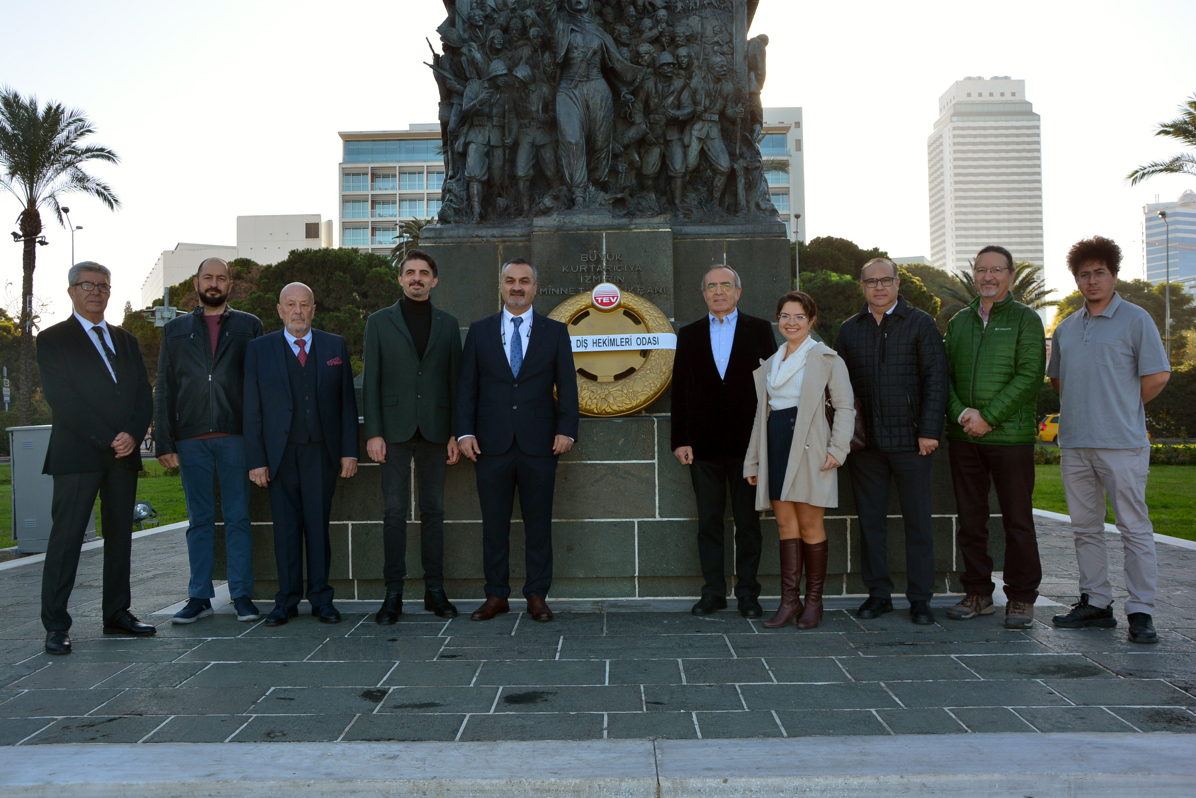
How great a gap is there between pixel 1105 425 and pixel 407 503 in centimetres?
395

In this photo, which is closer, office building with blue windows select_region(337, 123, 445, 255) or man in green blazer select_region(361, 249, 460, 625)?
man in green blazer select_region(361, 249, 460, 625)

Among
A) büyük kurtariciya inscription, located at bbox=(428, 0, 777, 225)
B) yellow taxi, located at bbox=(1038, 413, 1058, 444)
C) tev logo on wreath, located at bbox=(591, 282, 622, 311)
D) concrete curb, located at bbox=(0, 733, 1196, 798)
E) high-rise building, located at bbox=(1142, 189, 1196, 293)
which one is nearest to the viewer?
concrete curb, located at bbox=(0, 733, 1196, 798)

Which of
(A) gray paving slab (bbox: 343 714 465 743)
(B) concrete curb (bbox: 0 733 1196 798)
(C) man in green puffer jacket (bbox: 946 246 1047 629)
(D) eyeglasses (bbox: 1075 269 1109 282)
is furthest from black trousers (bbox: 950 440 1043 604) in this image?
(A) gray paving slab (bbox: 343 714 465 743)

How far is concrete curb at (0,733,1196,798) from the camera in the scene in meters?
2.72

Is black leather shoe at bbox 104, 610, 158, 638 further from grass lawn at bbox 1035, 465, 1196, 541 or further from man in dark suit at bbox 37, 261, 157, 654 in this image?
grass lawn at bbox 1035, 465, 1196, 541

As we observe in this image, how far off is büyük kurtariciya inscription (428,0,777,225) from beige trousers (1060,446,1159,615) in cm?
374

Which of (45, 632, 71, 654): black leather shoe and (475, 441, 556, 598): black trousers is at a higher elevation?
(475, 441, 556, 598): black trousers

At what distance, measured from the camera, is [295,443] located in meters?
5.12

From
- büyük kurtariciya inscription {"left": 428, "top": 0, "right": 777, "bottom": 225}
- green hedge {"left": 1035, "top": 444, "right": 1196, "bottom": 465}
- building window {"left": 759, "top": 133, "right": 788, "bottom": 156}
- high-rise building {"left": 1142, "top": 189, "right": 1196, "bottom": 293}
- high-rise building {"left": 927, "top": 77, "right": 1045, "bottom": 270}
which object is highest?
high-rise building {"left": 927, "top": 77, "right": 1045, "bottom": 270}

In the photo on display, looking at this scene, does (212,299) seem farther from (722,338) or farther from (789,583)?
(789,583)

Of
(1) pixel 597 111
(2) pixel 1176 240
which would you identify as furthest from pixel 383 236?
(2) pixel 1176 240

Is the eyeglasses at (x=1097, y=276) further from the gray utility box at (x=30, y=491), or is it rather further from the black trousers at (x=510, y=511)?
the gray utility box at (x=30, y=491)

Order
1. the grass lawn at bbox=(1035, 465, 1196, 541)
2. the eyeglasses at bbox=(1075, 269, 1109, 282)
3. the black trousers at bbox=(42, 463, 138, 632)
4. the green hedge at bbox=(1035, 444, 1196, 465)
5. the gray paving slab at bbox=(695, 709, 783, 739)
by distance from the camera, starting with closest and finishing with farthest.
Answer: the gray paving slab at bbox=(695, 709, 783, 739) → the black trousers at bbox=(42, 463, 138, 632) → the eyeglasses at bbox=(1075, 269, 1109, 282) → the grass lawn at bbox=(1035, 465, 1196, 541) → the green hedge at bbox=(1035, 444, 1196, 465)

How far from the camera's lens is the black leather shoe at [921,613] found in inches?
189
